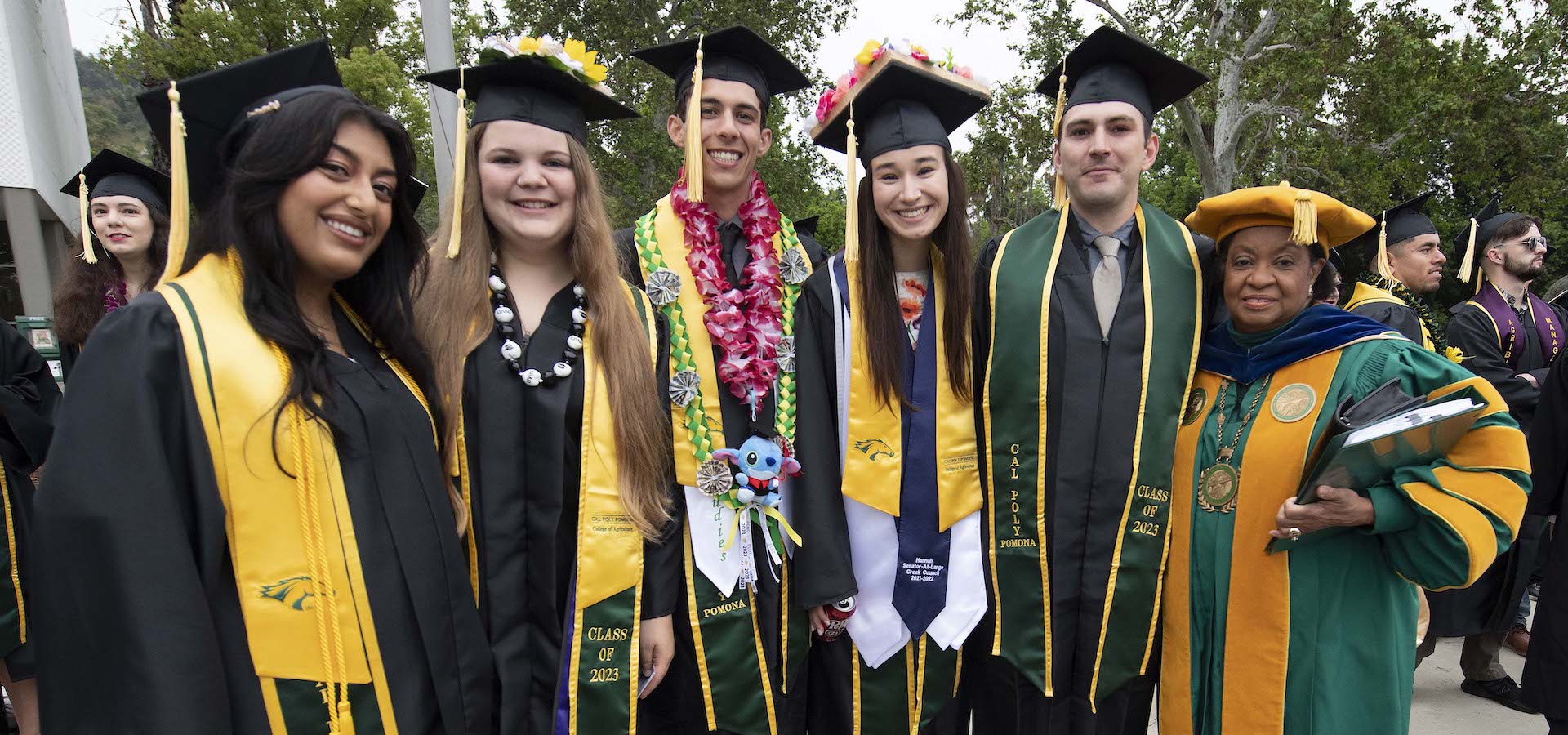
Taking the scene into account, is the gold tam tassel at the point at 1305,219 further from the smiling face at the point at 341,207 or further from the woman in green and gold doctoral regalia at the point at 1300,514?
the smiling face at the point at 341,207

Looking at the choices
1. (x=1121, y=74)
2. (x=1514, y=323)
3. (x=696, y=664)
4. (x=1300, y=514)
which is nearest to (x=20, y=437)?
(x=696, y=664)

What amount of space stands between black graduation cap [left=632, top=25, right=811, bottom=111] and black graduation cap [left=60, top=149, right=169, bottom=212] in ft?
8.32

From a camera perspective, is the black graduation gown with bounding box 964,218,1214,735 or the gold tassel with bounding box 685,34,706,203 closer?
the black graduation gown with bounding box 964,218,1214,735

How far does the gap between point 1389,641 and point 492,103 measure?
2779 mm

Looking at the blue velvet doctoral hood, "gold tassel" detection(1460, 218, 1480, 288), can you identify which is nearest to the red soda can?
the blue velvet doctoral hood

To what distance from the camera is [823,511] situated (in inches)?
89.1

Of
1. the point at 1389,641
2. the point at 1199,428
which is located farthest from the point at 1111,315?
the point at 1389,641

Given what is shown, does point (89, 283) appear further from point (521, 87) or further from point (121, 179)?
point (521, 87)

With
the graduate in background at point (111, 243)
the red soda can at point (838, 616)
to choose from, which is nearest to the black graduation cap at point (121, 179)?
the graduate in background at point (111, 243)

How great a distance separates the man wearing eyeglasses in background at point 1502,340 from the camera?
386 cm

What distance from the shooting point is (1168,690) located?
7.73 feet

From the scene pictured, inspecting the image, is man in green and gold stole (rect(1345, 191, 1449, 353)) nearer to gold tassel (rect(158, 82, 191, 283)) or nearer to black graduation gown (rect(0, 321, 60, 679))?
gold tassel (rect(158, 82, 191, 283))

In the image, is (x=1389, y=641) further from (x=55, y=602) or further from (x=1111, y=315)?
(x=55, y=602)

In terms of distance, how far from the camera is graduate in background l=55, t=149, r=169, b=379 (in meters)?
3.44
